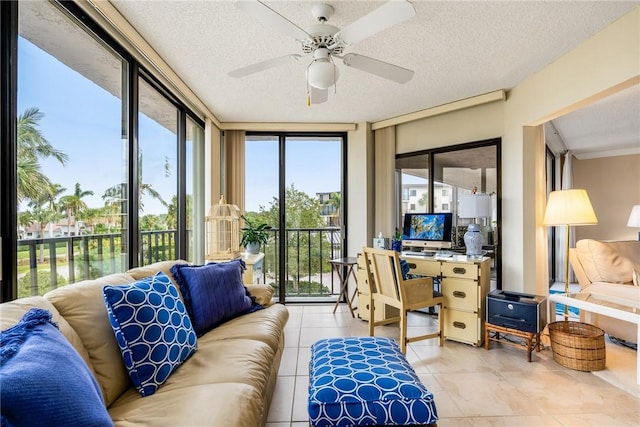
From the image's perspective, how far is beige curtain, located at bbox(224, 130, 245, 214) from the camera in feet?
14.3

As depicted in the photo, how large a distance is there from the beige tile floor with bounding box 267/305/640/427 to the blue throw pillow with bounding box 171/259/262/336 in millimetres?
651

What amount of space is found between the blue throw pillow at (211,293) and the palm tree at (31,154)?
0.85m

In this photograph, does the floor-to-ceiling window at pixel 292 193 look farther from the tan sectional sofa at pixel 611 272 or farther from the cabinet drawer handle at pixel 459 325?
the tan sectional sofa at pixel 611 272

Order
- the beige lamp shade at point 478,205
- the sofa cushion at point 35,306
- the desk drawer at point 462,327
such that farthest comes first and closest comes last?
the beige lamp shade at point 478,205 → the desk drawer at point 462,327 → the sofa cushion at point 35,306

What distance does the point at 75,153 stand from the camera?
1.87 m

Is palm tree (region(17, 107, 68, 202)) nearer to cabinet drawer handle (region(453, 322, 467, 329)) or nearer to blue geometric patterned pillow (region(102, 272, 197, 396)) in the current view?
blue geometric patterned pillow (region(102, 272, 197, 396))

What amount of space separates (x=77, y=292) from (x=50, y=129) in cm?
91

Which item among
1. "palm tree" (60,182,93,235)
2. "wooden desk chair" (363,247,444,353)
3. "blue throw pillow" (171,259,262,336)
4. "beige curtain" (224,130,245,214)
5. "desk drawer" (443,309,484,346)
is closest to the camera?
"palm tree" (60,182,93,235)

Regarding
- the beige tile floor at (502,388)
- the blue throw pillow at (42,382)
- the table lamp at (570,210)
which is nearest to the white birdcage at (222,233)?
the beige tile floor at (502,388)

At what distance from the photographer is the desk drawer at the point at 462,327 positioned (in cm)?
292

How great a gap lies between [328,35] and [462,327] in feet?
8.87

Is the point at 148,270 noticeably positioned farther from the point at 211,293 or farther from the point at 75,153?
the point at 75,153

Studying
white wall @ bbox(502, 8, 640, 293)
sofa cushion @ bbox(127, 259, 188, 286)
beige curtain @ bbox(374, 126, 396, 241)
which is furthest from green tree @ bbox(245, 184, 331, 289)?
white wall @ bbox(502, 8, 640, 293)

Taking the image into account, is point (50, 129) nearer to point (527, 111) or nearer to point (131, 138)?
point (131, 138)
